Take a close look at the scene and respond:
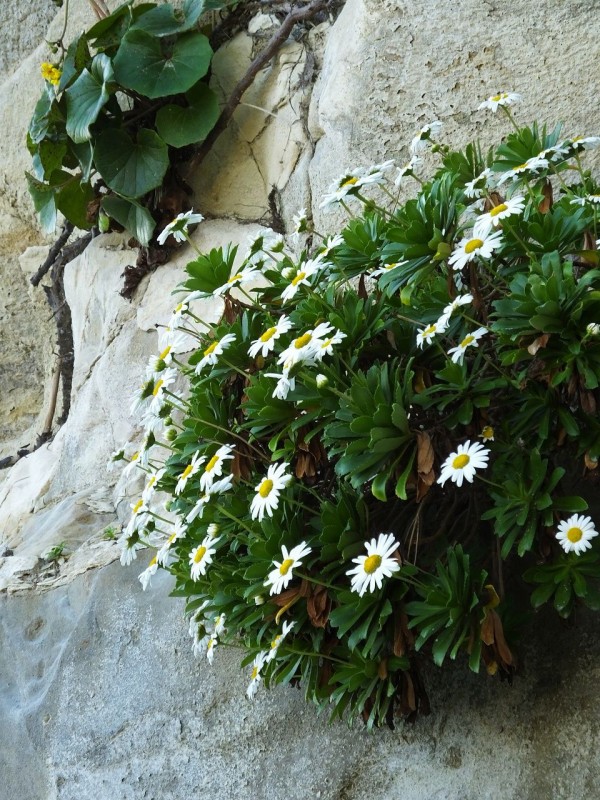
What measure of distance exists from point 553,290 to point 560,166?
0.58m

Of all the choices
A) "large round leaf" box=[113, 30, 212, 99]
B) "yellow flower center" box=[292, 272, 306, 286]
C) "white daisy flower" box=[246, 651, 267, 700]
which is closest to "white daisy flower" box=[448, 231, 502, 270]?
"yellow flower center" box=[292, 272, 306, 286]

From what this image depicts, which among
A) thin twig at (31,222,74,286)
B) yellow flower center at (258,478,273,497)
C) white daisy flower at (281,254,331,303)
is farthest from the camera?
thin twig at (31,222,74,286)

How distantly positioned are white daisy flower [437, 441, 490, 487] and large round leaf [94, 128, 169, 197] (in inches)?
80.4

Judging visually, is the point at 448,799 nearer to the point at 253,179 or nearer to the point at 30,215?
the point at 253,179

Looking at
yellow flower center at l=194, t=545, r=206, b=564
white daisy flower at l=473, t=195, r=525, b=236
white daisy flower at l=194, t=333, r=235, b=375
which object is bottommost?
yellow flower center at l=194, t=545, r=206, b=564

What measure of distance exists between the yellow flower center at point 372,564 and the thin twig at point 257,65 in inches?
87.4

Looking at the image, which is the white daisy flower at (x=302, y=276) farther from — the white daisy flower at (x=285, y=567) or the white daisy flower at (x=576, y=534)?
the white daisy flower at (x=576, y=534)

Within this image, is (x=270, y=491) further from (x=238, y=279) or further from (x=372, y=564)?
(x=238, y=279)

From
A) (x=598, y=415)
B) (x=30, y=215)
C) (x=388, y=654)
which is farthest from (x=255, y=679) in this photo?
(x=30, y=215)

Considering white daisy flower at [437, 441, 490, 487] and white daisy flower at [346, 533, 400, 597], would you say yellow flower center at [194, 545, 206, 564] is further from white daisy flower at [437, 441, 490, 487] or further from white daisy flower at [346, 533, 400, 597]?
white daisy flower at [437, 441, 490, 487]

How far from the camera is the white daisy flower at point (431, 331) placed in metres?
1.50

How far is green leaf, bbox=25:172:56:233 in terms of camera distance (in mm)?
3385

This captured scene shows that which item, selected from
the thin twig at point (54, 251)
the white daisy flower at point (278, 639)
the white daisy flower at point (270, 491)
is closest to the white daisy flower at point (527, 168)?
the white daisy flower at point (270, 491)

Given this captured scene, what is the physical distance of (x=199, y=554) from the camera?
174cm
